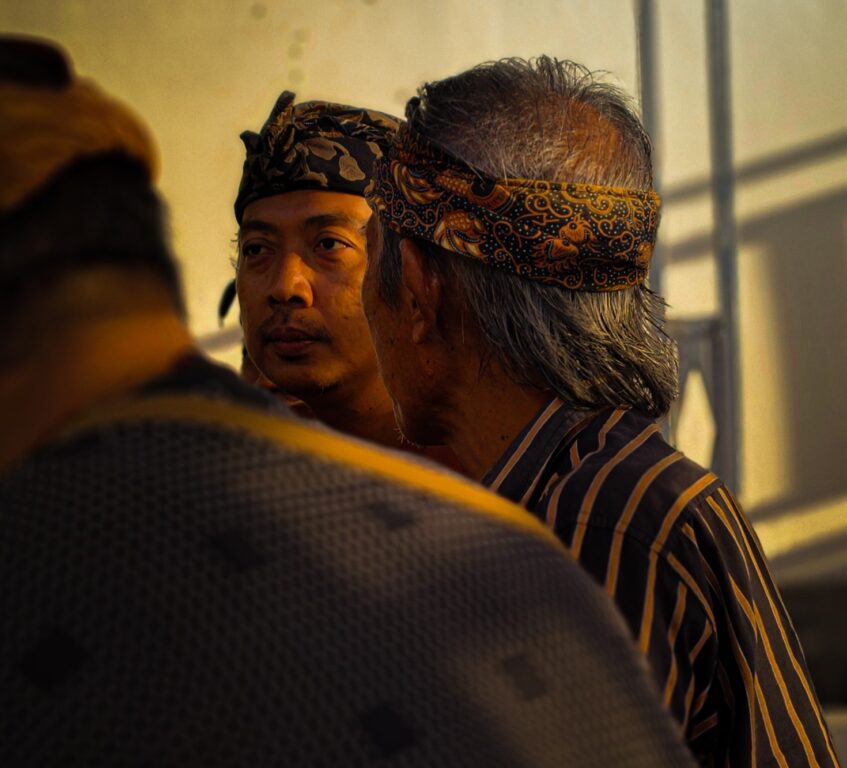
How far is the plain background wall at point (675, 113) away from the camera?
562 centimetres

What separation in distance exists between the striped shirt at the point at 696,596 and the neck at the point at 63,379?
2.78 feet

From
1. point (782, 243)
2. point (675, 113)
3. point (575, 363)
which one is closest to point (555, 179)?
point (575, 363)

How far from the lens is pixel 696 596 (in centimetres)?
166

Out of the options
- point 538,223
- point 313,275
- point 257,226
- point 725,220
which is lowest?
point 725,220

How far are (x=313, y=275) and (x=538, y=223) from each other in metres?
1.22

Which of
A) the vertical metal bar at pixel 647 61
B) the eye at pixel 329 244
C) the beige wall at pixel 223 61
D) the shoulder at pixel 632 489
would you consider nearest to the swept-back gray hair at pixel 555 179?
the shoulder at pixel 632 489

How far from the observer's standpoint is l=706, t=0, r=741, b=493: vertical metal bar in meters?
6.34

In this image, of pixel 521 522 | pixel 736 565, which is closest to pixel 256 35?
pixel 736 565

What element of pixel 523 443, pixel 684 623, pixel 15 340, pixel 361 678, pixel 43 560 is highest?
pixel 15 340

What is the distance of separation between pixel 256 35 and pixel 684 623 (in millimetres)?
4617

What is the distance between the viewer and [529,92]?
202 centimetres

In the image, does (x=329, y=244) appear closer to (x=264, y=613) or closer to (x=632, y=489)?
(x=632, y=489)

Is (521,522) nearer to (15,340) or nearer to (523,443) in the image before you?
(15,340)

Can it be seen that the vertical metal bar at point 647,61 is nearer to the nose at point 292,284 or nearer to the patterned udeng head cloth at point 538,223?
the nose at point 292,284
